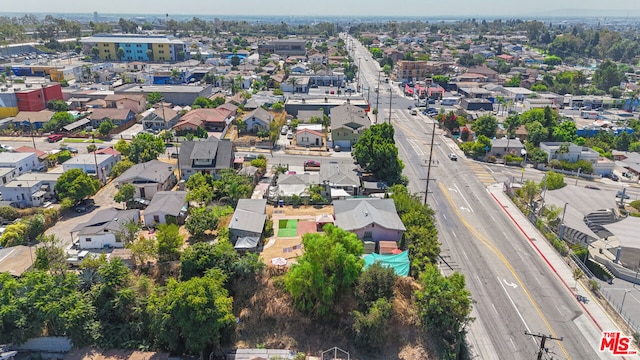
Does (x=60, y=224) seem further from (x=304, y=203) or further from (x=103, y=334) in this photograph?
(x=304, y=203)

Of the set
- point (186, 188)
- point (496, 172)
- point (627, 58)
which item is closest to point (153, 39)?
point (186, 188)

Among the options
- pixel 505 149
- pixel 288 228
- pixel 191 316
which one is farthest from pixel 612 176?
pixel 191 316

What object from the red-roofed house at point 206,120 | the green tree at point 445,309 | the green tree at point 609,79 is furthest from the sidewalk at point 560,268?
the green tree at point 609,79

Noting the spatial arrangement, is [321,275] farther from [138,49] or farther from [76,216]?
[138,49]

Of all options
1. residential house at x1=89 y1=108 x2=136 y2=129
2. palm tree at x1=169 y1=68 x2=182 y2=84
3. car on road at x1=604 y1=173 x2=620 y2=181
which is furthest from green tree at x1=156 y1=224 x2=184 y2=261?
palm tree at x1=169 y1=68 x2=182 y2=84

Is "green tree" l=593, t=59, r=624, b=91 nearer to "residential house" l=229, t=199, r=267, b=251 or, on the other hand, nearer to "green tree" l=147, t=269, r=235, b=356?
"residential house" l=229, t=199, r=267, b=251

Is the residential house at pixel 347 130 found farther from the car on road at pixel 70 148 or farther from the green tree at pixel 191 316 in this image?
the green tree at pixel 191 316
